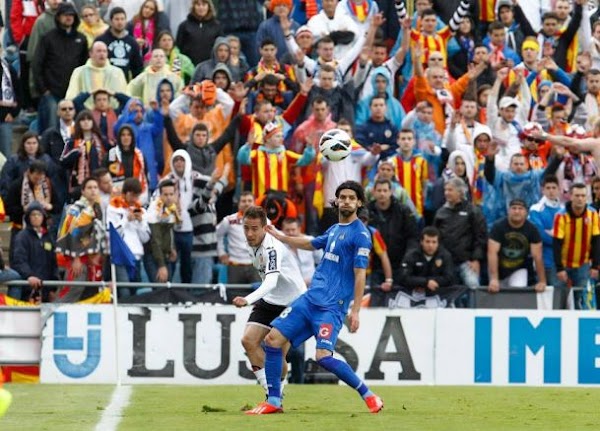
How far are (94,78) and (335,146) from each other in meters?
6.71

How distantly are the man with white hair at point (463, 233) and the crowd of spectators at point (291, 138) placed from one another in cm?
3

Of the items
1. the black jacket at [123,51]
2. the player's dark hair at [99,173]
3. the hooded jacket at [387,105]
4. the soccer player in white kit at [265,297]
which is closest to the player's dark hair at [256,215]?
the soccer player in white kit at [265,297]

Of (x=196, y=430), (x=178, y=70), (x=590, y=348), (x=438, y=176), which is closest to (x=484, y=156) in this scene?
(x=438, y=176)

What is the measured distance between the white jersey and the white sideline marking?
1505mm

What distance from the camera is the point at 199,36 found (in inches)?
891

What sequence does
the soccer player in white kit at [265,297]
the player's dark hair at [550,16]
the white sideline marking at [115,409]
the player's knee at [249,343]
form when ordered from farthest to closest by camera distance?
the player's dark hair at [550,16], the player's knee at [249,343], the soccer player in white kit at [265,297], the white sideline marking at [115,409]

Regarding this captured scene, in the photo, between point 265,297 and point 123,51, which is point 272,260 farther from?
point 123,51

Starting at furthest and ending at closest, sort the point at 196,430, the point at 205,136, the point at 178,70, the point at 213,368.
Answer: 1. the point at 178,70
2. the point at 205,136
3. the point at 213,368
4. the point at 196,430

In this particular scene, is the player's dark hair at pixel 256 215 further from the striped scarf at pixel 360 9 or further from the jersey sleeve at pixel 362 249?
the striped scarf at pixel 360 9

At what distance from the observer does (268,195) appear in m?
19.4

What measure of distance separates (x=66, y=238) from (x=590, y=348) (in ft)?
21.9

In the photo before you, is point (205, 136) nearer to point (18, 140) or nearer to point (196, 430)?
point (18, 140)

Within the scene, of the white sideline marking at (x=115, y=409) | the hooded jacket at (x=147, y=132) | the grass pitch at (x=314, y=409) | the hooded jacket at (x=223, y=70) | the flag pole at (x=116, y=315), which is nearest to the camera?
the white sideline marking at (x=115, y=409)

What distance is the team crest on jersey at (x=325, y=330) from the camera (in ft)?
43.2
